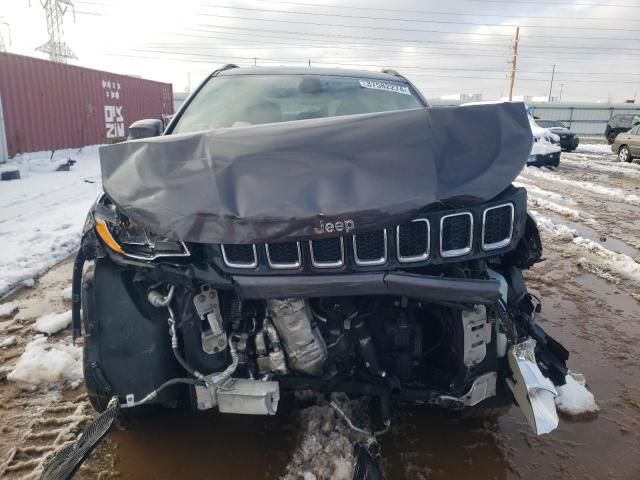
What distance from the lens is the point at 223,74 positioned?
127 inches

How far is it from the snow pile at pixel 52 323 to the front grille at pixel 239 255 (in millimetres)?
2156

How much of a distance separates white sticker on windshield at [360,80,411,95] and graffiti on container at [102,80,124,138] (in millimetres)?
15105

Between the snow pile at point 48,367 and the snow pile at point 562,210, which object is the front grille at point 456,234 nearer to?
the snow pile at point 48,367

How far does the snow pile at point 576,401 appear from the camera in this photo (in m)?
2.47

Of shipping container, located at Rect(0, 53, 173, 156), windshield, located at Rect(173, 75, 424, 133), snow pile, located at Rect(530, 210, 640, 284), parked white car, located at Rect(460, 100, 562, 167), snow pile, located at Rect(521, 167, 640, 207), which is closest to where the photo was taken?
windshield, located at Rect(173, 75, 424, 133)

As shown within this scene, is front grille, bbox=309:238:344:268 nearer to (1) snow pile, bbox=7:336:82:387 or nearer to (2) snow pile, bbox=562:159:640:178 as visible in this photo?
(1) snow pile, bbox=7:336:82:387

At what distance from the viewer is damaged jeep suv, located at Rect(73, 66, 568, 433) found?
5.44 ft

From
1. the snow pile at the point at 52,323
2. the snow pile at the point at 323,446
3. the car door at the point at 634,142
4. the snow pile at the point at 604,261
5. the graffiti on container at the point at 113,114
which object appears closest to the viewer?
the snow pile at the point at 323,446

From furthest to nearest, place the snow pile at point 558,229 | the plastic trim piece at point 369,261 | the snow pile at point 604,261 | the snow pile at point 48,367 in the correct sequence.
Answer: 1. the snow pile at point 558,229
2. the snow pile at point 604,261
3. the snow pile at point 48,367
4. the plastic trim piece at point 369,261

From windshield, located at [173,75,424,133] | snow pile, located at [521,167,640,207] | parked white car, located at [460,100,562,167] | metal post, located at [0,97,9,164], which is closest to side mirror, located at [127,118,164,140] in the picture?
windshield, located at [173,75,424,133]

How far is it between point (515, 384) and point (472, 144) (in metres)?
0.99

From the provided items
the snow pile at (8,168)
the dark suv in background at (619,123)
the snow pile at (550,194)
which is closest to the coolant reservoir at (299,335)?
the snow pile at (550,194)

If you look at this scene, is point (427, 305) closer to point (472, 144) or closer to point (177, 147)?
point (472, 144)

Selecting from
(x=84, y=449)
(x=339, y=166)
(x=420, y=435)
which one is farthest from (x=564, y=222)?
(x=84, y=449)
